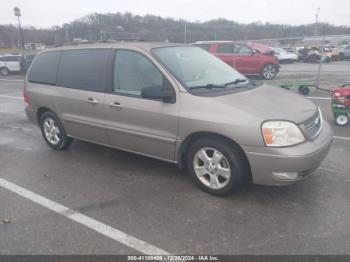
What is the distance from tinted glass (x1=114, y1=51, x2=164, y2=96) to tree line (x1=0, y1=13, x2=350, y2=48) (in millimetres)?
5709

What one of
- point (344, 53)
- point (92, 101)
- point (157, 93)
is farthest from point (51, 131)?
point (344, 53)

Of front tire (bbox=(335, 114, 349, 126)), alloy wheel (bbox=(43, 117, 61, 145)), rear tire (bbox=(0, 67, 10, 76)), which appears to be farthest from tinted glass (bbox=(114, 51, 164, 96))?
rear tire (bbox=(0, 67, 10, 76))

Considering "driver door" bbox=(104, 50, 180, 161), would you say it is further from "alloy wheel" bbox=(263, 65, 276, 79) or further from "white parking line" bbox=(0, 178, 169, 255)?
"alloy wheel" bbox=(263, 65, 276, 79)

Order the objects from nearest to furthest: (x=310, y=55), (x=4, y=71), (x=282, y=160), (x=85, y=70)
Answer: (x=282, y=160), (x=85, y=70), (x=4, y=71), (x=310, y=55)

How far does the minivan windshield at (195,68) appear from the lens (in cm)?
399

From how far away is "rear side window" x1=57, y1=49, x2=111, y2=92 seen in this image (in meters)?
4.53

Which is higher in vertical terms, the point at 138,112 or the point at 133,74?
the point at 133,74

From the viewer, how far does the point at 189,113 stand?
3.70 m

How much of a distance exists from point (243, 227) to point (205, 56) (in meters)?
2.57

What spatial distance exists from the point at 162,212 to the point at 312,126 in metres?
1.88

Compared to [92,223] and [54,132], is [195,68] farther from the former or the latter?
[54,132]

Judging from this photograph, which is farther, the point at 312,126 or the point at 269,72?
the point at 269,72

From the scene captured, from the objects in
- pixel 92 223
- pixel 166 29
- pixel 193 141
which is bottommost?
pixel 92 223

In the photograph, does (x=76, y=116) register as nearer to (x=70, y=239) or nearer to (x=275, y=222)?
(x=70, y=239)
